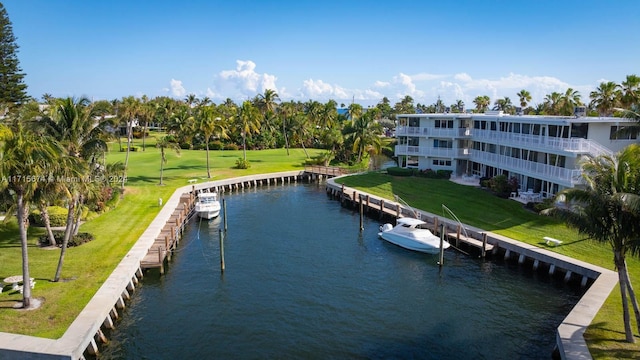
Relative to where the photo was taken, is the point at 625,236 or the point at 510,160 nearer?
the point at 625,236

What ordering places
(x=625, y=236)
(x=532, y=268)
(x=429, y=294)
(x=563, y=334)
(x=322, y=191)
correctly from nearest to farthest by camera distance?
(x=625, y=236), (x=563, y=334), (x=429, y=294), (x=532, y=268), (x=322, y=191)

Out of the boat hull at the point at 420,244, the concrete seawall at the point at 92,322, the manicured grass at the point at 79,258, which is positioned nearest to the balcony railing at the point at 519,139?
the boat hull at the point at 420,244

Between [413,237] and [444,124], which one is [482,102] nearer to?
[444,124]

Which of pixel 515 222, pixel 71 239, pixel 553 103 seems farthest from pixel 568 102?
pixel 71 239

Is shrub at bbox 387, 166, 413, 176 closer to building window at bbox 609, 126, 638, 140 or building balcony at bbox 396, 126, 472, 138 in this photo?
building balcony at bbox 396, 126, 472, 138

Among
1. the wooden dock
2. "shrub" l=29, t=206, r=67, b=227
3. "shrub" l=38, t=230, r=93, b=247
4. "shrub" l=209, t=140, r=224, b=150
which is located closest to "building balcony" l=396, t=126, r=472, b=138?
the wooden dock

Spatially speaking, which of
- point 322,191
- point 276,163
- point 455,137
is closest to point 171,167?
point 276,163

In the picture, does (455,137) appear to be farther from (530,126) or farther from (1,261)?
(1,261)
